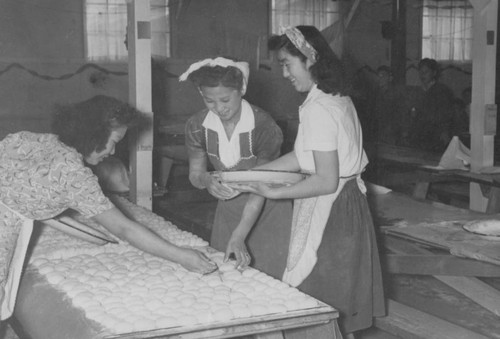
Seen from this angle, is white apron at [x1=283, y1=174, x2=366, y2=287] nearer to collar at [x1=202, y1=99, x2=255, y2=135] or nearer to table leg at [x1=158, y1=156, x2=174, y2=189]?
collar at [x1=202, y1=99, x2=255, y2=135]

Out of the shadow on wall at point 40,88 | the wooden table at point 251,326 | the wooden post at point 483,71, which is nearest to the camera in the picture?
the wooden table at point 251,326

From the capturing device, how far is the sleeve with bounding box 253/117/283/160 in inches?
111

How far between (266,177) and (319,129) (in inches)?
13.0

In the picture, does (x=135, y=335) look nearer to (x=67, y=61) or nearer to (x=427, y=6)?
(x=67, y=61)

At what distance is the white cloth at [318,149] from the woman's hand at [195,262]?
382mm

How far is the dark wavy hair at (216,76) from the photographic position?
8.50 ft

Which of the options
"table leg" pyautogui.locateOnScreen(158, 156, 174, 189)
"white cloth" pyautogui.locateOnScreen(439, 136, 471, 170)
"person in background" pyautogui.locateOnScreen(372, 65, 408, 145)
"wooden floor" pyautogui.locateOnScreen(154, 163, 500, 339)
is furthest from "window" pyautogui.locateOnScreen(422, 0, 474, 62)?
"wooden floor" pyautogui.locateOnScreen(154, 163, 500, 339)

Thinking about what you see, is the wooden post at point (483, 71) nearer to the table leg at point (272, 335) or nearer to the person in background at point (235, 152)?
the person in background at point (235, 152)

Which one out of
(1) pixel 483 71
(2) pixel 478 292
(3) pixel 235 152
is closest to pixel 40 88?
(1) pixel 483 71

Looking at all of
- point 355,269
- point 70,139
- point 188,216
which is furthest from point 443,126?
point 70,139

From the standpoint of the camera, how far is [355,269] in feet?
7.95

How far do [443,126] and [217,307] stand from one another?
21.3 feet

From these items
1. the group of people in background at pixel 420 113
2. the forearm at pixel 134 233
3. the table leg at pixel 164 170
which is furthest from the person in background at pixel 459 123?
the forearm at pixel 134 233

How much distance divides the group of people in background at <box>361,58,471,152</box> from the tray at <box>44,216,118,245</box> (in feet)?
16.9
